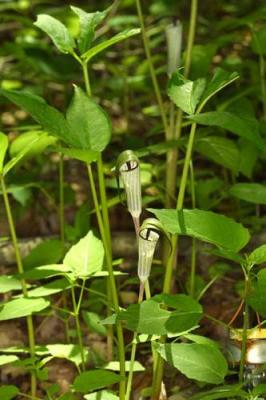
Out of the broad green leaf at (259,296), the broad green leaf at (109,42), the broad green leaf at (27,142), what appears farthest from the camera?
the broad green leaf at (27,142)

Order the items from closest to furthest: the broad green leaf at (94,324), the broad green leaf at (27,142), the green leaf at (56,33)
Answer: the green leaf at (56,33) < the broad green leaf at (94,324) < the broad green leaf at (27,142)

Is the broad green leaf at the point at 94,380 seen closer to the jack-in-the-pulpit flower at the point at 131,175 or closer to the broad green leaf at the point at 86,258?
the broad green leaf at the point at 86,258

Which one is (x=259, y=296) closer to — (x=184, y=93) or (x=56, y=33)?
(x=184, y=93)

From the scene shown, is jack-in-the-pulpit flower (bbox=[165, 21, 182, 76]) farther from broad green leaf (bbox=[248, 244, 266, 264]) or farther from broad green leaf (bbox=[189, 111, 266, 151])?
broad green leaf (bbox=[248, 244, 266, 264])

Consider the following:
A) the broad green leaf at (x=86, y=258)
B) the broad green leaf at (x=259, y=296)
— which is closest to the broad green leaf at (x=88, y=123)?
the broad green leaf at (x=86, y=258)

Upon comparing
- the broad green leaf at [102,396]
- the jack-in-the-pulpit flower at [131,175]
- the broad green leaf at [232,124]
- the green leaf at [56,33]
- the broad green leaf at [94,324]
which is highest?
the green leaf at [56,33]

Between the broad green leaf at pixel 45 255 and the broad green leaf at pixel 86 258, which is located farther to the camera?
the broad green leaf at pixel 45 255

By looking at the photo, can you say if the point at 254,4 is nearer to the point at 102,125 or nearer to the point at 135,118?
the point at 135,118

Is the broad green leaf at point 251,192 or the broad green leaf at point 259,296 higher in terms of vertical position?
the broad green leaf at point 251,192
